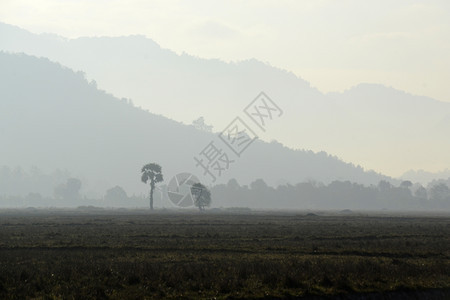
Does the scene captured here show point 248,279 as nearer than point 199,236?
Yes

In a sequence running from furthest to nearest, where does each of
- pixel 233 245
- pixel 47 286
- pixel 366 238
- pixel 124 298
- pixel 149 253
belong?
pixel 366 238 → pixel 233 245 → pixel 149 253 → pixel 47 286 → pixel 124 298

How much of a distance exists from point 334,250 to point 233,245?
953 centimetres

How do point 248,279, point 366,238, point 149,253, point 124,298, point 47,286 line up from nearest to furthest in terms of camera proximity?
point 124,298 → point 47,286 → point 248,279 → point 149,253 → point 366,238

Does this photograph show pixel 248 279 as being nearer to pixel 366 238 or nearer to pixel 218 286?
pixel 218 286

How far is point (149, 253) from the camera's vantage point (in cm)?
4603

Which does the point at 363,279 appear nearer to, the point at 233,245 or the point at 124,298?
the point at 124,298

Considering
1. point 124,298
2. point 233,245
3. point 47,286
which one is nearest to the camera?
point 124,298

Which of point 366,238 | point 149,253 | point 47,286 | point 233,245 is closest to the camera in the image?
point 47,286

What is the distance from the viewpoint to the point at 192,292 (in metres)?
28.8

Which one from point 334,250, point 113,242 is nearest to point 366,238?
point 334,250

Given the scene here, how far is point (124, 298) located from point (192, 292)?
3.54 m

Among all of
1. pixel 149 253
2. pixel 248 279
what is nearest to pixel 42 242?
pixel 149 253

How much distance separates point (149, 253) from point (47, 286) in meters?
16.7

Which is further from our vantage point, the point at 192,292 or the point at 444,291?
the point at 444,291
